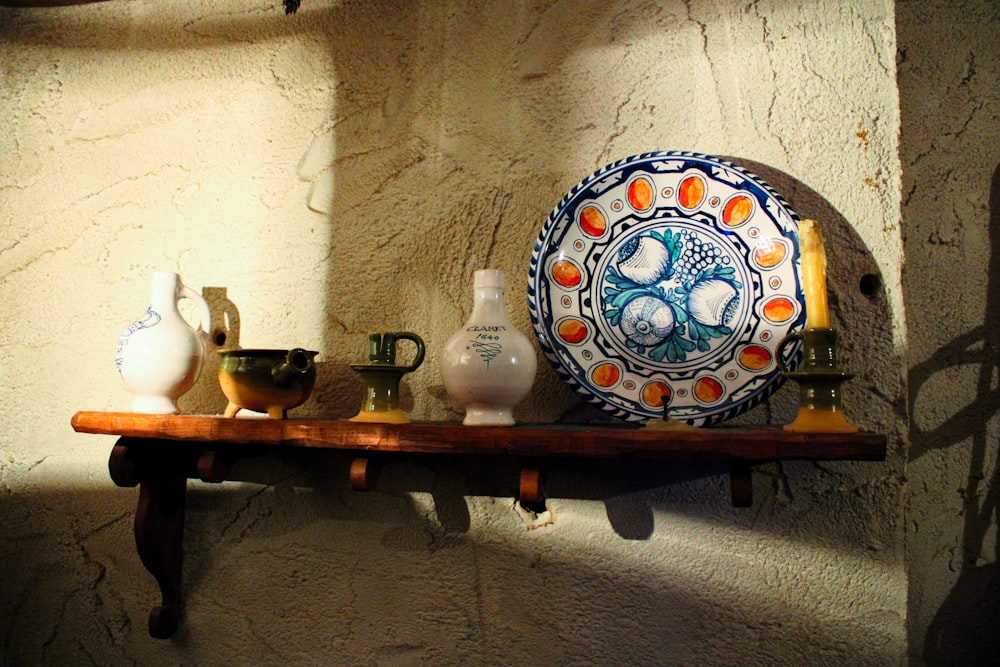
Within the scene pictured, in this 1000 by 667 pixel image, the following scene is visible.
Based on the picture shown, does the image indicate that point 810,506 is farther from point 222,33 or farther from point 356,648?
point 222,33

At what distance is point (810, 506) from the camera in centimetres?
85

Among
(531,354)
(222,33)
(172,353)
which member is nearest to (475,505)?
(531,354)

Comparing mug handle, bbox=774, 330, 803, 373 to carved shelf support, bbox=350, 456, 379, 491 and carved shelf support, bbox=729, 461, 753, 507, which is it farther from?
carved shelf support, bbox=350, 456, 379, 491

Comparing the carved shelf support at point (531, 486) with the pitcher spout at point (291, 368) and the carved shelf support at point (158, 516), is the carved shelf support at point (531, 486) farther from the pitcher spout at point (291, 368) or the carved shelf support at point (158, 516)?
the carved shelf support at point (158, 516)

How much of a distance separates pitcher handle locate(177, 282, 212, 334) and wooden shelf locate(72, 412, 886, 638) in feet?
0.61

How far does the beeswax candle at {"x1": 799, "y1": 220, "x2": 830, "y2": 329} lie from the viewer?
2.43 ft

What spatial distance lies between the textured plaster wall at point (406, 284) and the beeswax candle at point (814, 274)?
147mm

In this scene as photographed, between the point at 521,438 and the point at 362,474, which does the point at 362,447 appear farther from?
the point at 521,438

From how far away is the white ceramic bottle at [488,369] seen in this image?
2.56 feet

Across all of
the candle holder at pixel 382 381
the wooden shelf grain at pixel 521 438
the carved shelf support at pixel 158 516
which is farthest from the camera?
the carved shelf support at pixel 158 516

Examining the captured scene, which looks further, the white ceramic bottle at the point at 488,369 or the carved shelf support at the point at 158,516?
the carved shelf support at the point at 158,516

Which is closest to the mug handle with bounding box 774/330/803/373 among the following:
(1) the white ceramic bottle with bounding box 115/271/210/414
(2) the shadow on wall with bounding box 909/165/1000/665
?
(2) the shadow on wall with bounding box 909/165/1000/665

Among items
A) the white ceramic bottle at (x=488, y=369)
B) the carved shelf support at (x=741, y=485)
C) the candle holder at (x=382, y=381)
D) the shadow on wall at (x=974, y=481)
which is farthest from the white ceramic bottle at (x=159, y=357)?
the shadow on wall at (x=974, y=481)

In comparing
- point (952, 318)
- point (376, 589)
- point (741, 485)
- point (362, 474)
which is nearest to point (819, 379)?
point (741, 485)
